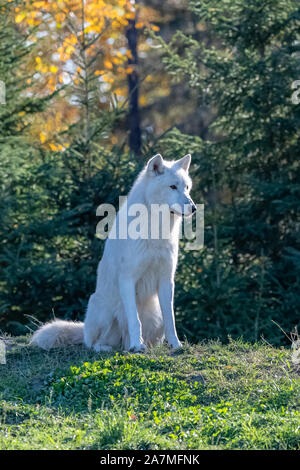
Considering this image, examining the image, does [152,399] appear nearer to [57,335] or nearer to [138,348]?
[138,348]

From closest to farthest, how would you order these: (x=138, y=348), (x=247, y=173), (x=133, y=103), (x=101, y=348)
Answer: (x=138, y=348) < (x=101, y=348) < (x=247, y=173) < (x=133, y=103)

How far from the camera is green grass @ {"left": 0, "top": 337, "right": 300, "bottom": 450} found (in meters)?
4.34

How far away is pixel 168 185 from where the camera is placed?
6.64m

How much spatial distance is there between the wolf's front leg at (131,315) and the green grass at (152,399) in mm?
211

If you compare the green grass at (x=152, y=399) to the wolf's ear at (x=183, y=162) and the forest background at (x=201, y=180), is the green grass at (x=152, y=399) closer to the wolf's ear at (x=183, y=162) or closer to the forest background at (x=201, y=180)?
the wolf's ear at (x=183, y=162)

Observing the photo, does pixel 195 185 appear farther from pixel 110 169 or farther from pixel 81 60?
pixel 81 60

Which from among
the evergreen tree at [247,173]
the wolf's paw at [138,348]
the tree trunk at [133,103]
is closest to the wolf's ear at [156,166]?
the wolf's paw at [138,348]

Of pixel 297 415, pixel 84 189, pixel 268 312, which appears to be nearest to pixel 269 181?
pixel 268 312

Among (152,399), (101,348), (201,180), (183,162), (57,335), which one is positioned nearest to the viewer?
(152,399)

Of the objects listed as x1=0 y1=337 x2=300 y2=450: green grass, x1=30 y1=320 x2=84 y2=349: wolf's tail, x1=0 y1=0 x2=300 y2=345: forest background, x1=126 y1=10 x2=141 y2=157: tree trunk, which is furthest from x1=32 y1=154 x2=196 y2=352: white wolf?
x1=126 y1=10 x2=141 y2=157: tree trunk

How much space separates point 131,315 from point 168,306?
1.59 feet

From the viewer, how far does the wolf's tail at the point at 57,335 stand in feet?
24.1

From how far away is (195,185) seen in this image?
38.1 feet

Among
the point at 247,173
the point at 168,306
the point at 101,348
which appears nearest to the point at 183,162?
the point at 168,306
